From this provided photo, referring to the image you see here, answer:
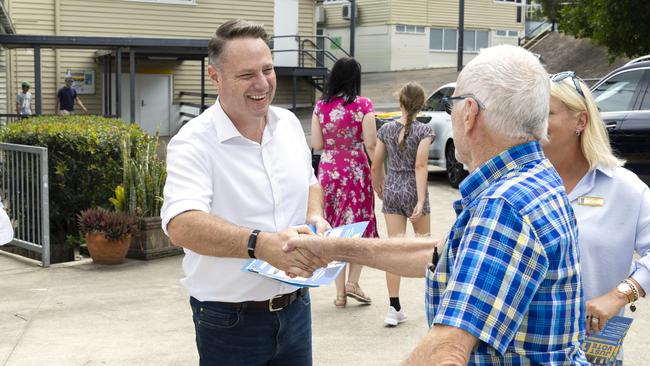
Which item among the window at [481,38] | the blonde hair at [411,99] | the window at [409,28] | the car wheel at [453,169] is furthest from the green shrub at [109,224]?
the window at [481,38]

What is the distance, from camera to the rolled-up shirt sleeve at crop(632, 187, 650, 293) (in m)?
3.23

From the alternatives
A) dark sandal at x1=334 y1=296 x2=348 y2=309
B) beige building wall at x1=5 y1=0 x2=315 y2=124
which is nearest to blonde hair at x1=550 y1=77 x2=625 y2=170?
dark sandal at x1=334 y1=296 x2=348 y2=309

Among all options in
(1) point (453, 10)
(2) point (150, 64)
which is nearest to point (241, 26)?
(2) point (150, 64)

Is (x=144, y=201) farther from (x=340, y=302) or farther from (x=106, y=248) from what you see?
(x=340, y=302)

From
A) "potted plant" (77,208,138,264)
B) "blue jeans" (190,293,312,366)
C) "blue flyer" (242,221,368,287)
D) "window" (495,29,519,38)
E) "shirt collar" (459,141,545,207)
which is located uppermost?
"window" (495,29,519,38)

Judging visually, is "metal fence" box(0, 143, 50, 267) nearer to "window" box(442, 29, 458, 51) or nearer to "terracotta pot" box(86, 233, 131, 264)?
"terracotta pot" box(86, 233, 131, 264)

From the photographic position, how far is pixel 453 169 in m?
14.6

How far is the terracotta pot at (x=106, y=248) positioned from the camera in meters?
8.51

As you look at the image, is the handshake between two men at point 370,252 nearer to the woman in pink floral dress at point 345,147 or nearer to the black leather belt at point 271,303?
the black leather belt at point 271,303

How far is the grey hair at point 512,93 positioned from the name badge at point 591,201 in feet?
4.22

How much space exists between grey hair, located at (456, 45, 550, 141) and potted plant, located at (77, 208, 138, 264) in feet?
22.5

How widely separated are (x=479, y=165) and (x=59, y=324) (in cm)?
514

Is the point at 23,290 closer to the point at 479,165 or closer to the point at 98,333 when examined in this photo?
the point at 98,333

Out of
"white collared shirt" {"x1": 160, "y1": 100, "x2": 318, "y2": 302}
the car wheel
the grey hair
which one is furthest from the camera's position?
the car wheel
